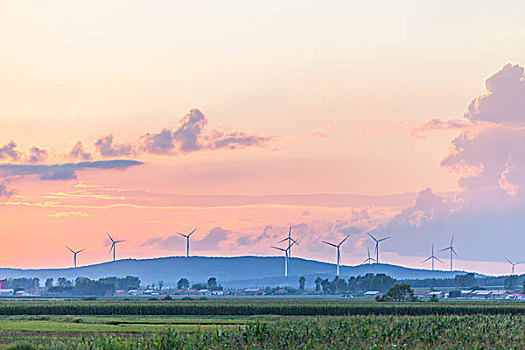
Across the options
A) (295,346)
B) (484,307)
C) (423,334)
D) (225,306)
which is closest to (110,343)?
(295,346)

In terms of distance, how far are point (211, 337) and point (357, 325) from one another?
17.4 metres

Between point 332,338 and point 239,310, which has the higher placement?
point 239,310

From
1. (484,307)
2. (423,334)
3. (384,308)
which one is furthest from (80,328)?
(484,307)

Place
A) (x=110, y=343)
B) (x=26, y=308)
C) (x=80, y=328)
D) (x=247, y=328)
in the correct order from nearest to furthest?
(x=110, y=343) < (x=247, y=328) < (x=80, y=328) < (x=26, y=308)

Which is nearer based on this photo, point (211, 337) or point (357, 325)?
point (211, 337)

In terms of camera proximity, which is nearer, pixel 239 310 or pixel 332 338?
pixel 332 338

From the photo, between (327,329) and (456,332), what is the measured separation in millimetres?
11077

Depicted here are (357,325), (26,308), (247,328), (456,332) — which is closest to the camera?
(247,328)

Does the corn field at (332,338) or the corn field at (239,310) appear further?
the corn field at (239,310)

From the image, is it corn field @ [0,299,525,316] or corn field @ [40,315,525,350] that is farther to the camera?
corn field @ [0,299,525,316]

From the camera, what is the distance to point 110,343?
2303 inches

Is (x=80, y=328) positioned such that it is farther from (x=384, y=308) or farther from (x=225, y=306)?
(x=384, y=308)

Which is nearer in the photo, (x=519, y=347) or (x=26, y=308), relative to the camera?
(x=519, y=347)

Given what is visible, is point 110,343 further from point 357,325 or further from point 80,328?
point 80,328
